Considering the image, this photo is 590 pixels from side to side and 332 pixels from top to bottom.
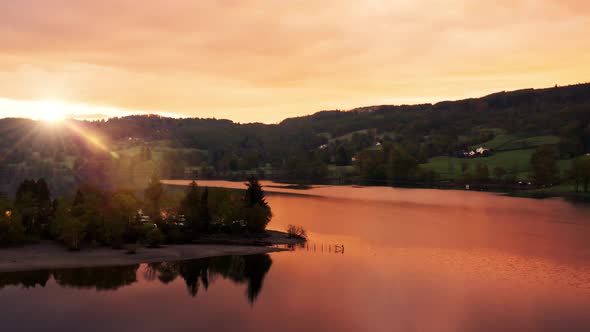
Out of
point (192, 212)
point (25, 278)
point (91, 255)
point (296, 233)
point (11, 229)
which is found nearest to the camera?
point (25, 278)

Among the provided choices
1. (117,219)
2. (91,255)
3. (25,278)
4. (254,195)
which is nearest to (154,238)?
(117,219)

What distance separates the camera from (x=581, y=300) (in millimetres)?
65250

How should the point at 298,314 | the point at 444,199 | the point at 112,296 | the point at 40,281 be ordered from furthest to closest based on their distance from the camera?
the point at 444,199
the point at 40,281
the point at 112,296
the point at 298,314

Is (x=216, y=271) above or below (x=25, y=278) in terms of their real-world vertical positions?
below

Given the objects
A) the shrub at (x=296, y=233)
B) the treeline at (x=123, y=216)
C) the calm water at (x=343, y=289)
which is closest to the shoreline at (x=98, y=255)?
the calm water at (x=343, y=289)

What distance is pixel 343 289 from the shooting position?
228 feet

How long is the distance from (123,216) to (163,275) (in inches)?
723

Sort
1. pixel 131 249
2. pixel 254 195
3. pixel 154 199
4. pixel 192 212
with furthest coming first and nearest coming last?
1. pixel 154 199
2. pixel 254 195
3. pixel 192 212
4. pixel 131 249

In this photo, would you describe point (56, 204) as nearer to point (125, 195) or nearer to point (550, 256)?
point (125, 195)

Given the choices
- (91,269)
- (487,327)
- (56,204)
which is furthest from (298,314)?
(56,204)

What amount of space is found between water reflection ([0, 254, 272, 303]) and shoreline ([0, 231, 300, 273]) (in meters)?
1.50

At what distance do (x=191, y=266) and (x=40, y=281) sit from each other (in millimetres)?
20632

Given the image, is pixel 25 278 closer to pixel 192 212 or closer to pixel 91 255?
pixel 91 255

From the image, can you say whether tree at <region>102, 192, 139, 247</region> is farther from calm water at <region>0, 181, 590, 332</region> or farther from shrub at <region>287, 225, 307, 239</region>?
shrub at <region>287, 225, 307, 239</region>
